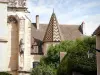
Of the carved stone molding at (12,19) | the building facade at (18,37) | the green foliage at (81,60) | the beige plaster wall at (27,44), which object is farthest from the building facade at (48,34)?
the green foliage at (81,60)

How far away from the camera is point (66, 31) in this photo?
77.1 m

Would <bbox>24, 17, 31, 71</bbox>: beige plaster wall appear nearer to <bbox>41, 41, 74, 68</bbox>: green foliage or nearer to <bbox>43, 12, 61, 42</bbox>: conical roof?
<bbox>41, 41, 74, 68</bbox>: green foliage

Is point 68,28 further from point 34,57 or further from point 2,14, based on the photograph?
point 2,14

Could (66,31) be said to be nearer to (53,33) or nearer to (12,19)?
(53,33)

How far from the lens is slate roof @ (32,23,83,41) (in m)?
74.6

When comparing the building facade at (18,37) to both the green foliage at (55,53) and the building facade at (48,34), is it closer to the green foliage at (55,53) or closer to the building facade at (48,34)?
the green foliage at (55,53)

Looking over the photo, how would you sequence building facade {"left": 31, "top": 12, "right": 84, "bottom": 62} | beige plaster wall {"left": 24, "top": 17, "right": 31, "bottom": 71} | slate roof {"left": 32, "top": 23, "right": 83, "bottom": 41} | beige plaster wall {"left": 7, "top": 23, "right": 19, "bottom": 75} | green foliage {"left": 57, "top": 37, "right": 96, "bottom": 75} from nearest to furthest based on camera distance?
green foliage {"left": 57, "top": 37, "right": 96, "bottom": 75}
beige plaster wall {"left": 7, "top": 23, "right": 19, "bottom": 75}
beige plaster wall {"left": 24, "top": 17, "right": 31, "bottom": 71}
building facade {"left": 31, "top": 12, "right": 84, "bottom": 62}
slate roof {"left": 32, "top": 23, "right": 83, "bottom": 41}

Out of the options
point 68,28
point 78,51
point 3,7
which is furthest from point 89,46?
point 68,28

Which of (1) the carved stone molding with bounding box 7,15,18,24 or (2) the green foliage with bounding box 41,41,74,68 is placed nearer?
(1) the carved stone molding with bounding box 7,15,18,24

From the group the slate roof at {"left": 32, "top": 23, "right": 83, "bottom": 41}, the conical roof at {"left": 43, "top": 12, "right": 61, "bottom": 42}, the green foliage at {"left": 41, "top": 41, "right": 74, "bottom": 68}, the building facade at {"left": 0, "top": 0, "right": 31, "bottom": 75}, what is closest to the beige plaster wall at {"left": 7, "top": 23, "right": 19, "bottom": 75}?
the building facade at {"left": 0, "top": 0, "right": 31, "bottom": 75}

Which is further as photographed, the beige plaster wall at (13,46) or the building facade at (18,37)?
the beige plaster wall at (13,46)

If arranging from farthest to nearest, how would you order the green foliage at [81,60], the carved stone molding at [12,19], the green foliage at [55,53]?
the green foliage at [55,53], the carved stone molding at [12,19], the green foliage at [81,60]

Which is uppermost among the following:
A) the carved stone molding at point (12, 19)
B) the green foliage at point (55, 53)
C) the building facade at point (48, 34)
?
the carved stone molding at point (12, 19)

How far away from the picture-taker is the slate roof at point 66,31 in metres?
74.6
